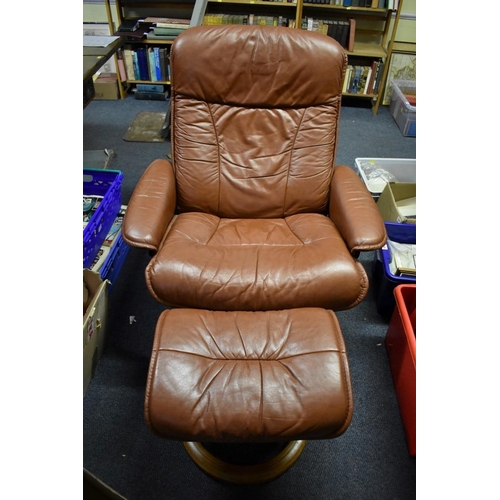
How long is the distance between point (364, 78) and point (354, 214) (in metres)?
2.32

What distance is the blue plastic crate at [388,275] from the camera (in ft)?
5.21

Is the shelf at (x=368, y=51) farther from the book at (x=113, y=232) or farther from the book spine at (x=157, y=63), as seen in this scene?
the book at (x=113, y=232)

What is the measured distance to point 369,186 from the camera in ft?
7.20

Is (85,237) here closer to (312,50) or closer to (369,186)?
(312,50)

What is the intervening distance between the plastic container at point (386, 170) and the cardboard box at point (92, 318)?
59.9 inches

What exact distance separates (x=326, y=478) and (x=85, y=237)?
1148mm

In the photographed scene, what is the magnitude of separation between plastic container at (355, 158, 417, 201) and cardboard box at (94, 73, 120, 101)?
7.11ft

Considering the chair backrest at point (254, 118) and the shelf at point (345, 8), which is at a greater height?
the shelf at point (345, 8)

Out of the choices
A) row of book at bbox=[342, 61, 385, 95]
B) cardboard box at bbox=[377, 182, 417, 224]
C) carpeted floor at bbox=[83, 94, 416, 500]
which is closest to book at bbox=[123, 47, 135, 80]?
row of book at bbox=[342, 61, 385, 95]

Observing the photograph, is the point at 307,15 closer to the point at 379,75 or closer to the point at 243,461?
the point at 379,75

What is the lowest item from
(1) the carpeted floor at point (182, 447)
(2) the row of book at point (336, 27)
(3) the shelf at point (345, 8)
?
(1) the carpeted floor at point (182, 447)

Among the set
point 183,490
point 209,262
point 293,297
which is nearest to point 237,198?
point 209,262

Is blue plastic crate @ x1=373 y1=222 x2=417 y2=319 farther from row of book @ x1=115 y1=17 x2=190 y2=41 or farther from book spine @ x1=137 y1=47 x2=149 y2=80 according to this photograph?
book spine @ x1=137 y1=47 x2=149 y2=80

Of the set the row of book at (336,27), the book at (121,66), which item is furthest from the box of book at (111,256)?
the row of book at (336,27)
